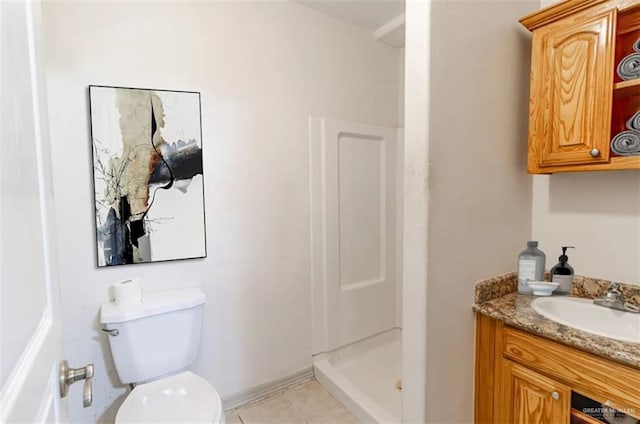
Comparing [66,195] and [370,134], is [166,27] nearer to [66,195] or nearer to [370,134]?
[66,195]

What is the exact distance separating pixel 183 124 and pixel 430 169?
1286 millimetres

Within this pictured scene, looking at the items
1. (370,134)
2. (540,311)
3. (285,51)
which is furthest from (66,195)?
(540,311)

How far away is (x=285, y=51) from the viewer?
2000mm

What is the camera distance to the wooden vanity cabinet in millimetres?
986

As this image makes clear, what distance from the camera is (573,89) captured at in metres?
1.24

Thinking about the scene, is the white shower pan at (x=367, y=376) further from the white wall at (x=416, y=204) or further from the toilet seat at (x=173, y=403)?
the toilet seat at (x=173, y=403)

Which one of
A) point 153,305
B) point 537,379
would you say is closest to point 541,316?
point 537,379

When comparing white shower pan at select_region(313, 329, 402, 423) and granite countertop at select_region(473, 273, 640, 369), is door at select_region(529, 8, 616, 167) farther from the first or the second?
white shower pan at select_region(313, 329, 402, 423)

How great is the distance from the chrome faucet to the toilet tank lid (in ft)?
5.82

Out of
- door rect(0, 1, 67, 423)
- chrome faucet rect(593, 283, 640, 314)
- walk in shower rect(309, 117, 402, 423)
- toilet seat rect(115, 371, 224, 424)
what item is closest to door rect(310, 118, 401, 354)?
walk in shower rect(309, 117, 402, 423)

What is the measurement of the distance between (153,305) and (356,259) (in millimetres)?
1405

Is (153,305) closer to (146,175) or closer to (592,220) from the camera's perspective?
(146,175)

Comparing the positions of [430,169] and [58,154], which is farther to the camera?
[58,154]

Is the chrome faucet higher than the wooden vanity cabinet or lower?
higher
